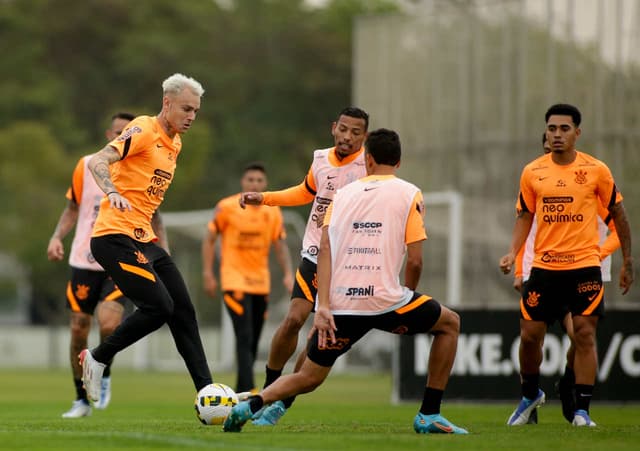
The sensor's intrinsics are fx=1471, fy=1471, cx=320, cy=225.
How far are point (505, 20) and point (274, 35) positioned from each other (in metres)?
33.5

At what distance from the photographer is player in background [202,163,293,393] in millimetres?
16750

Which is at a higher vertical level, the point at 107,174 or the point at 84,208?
the point at 107,174

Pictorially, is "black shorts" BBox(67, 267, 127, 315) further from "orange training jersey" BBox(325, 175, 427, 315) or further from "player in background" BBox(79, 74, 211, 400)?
"orange training jersey" BBox(325, 175, 427, 315)

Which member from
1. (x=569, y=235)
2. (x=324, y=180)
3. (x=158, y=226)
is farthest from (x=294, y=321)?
(x=569, y=235)

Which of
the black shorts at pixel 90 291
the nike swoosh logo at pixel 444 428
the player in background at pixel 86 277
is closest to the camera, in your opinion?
the nike swoosh logo at pixel 444 428

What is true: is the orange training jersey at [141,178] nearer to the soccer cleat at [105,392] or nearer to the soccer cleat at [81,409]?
the soccer cleat at [81,409]

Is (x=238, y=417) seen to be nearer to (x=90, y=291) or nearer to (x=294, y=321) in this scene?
(x=294, y=321)

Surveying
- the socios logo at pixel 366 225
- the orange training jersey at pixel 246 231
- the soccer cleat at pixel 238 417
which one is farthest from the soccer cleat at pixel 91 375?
the orange training jersey at pixel 246 231

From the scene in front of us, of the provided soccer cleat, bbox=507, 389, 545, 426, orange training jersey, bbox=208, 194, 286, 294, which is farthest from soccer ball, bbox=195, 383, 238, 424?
orange training jersey, bbox=208, 194, 286, 294

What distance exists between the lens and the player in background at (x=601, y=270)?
12.5 metres

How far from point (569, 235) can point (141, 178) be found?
347 centimetres

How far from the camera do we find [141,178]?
37.0 feet

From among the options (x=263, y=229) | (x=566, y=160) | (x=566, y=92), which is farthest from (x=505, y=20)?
(x=566, y=160)

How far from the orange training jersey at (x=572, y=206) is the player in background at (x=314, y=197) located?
153 centimetres
